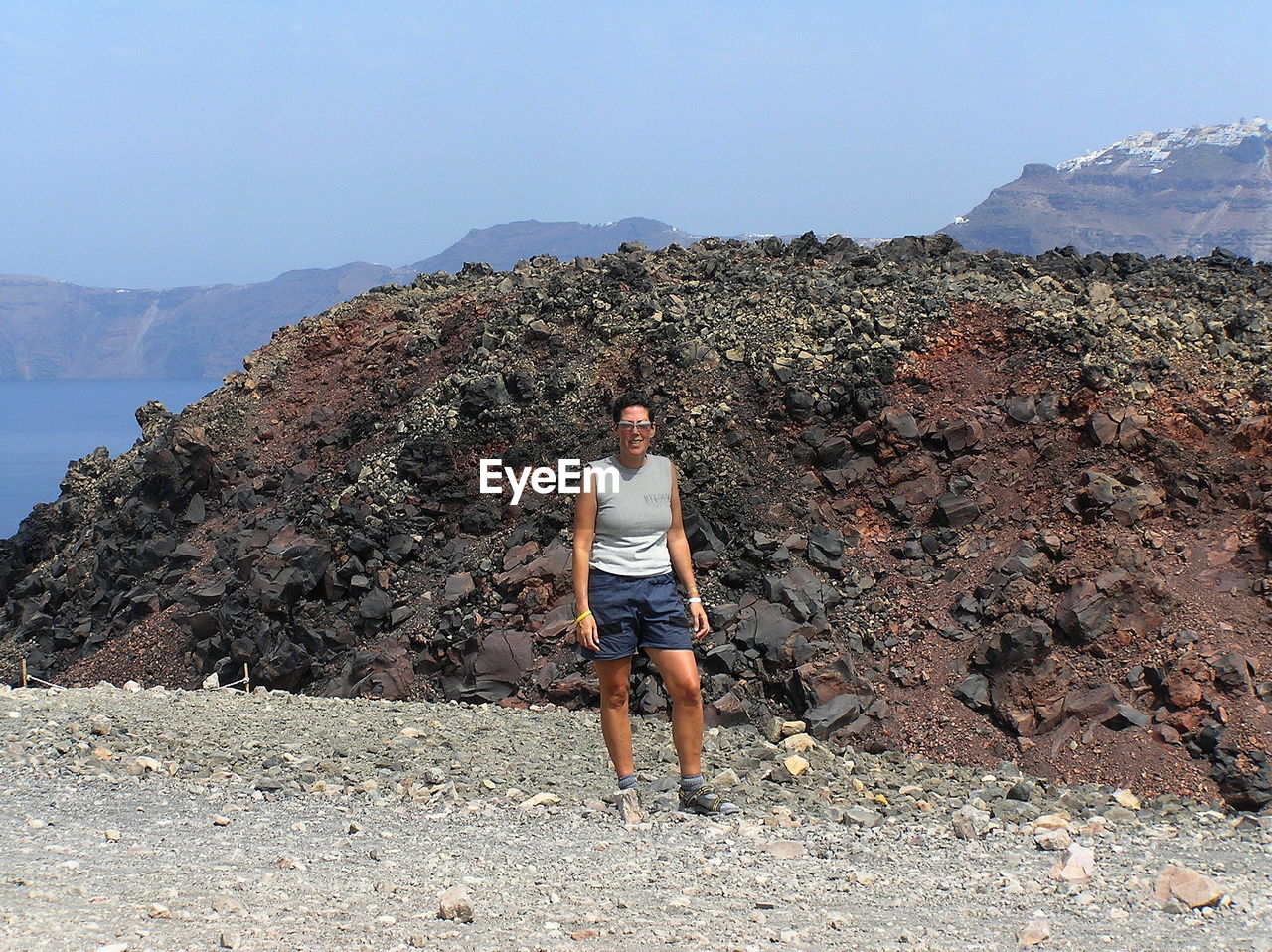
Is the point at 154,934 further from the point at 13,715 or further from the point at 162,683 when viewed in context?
the point at 162,683

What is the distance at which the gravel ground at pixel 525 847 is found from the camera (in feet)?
15.1

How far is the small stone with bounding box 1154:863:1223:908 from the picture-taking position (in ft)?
16.2

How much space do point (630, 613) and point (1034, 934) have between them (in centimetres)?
241

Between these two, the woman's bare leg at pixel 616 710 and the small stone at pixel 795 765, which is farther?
the small stone at pixel 795 765

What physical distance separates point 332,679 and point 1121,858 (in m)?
6.86

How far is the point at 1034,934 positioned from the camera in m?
4.57

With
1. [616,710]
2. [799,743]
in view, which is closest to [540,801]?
[616,710]

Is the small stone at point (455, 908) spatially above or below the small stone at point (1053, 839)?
above

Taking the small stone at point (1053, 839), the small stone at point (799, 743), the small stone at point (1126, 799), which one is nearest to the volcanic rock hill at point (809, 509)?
the small stone at point (1126, 799)

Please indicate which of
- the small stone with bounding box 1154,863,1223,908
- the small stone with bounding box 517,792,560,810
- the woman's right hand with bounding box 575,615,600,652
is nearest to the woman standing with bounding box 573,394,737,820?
the woman's right hand with bounding box 575,615,600,652

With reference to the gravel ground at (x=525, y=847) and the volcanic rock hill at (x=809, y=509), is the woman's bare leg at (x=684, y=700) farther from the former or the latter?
the volcanic rock hill at (x=809, y=509)

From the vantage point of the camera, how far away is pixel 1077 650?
864cm

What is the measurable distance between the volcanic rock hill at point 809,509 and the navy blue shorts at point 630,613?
253 centimetres

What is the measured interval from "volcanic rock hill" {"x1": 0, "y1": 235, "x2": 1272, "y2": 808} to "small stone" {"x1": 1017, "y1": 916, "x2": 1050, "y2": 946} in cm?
321
